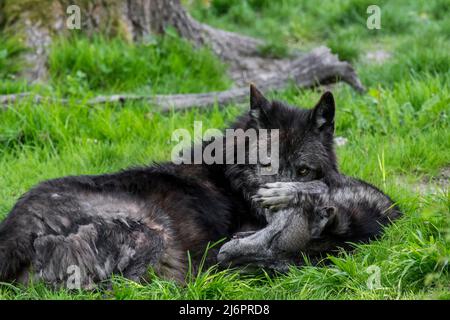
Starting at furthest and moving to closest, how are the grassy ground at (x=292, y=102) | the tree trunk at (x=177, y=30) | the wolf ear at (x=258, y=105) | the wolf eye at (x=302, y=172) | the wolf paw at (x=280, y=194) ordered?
the tree trunk at (x=177, y=30) < the wolf ear at (x=258, y=105) < the wolf eye at (x=302, y=172) < the wolf paw at (x=280, y=194) < the grassy ground at (x=292, y=102)

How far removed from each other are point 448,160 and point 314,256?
235 cm

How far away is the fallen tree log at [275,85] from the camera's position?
7.98m

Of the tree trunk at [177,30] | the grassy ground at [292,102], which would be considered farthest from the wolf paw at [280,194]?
the tree trunk at [177,30]

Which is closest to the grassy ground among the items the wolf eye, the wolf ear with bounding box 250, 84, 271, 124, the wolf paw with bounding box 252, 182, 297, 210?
the wolf paw with bounding box 252, 182, 297, 210

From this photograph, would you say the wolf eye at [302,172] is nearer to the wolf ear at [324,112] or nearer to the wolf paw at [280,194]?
the wolf paw at [280,194]

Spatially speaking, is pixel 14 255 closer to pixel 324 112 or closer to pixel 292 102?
pixel 324 112

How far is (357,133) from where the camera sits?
7449 millimetres

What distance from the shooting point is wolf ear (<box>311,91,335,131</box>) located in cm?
553

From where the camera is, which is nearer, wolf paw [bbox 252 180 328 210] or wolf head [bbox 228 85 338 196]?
wolf paw [bbox 252 180 328 210]

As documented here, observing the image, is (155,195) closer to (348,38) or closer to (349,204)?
(349,204)

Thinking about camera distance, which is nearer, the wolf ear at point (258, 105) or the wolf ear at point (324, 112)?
the wolf ear at point (324, 112)

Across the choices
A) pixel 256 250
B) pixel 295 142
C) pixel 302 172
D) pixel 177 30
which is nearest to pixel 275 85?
pixel 177 30

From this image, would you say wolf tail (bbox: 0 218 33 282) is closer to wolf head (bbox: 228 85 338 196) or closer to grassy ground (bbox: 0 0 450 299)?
grassy ground (bbox: 0 0 450 299)
